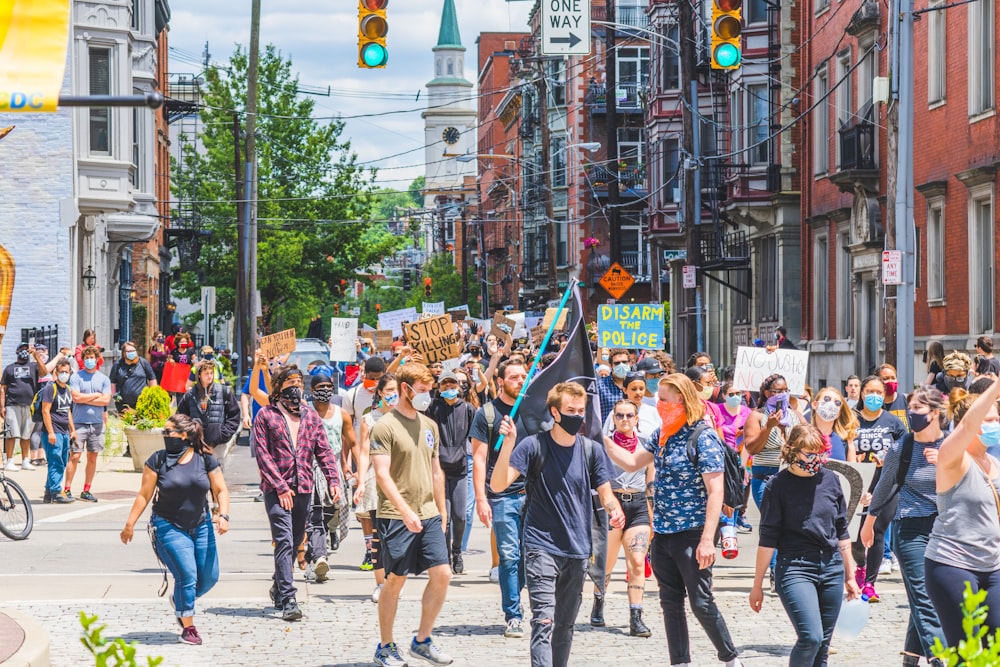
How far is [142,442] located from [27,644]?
14.9 m

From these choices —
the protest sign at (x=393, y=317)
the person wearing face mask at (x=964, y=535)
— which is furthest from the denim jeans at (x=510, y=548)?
the protest sign at (x=393, y=317)

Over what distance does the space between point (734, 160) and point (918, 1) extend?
1264cm

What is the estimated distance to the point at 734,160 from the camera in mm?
40438

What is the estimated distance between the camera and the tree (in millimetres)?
55219

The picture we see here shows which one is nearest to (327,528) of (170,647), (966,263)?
(170,647)

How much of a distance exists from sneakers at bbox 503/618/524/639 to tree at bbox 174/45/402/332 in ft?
145

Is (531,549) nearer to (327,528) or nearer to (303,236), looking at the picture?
(327,528)

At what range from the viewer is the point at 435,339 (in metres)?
21.7

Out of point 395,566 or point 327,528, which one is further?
point 327,528

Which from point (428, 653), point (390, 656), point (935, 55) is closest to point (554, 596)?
point (428, 653)

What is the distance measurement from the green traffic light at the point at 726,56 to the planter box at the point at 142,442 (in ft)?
42.5

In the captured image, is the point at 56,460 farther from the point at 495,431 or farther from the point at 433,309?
the point at 433,309

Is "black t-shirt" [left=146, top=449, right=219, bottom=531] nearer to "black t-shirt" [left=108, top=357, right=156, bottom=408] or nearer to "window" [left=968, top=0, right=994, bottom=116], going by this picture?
"black t-shirt" [left=108, top=357, right=156, bottom=408]

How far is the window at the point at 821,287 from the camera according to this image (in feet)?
114
